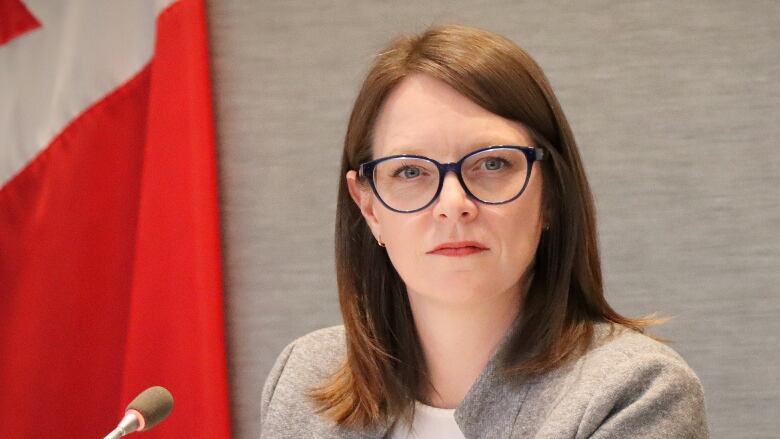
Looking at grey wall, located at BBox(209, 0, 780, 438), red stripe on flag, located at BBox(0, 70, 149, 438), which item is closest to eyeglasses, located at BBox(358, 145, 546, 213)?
grey wall, located at BBox(209, 0, 780, 438)

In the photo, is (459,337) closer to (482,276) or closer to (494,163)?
(482,276)

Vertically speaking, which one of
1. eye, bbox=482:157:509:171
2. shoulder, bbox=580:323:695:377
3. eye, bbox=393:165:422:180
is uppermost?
eye, bbox=393:165:422:180

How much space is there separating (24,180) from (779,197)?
5.62ft

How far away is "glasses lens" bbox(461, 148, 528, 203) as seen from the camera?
139 cm

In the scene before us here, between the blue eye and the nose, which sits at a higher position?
the blue eye

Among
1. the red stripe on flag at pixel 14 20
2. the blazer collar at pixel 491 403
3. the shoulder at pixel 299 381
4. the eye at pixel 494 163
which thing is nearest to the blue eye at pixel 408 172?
the eye at pixel 494 163

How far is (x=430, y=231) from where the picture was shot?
140 cm

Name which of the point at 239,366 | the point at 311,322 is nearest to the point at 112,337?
the point at 239,366

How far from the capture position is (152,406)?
4.30ft

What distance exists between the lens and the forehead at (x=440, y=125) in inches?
54.8

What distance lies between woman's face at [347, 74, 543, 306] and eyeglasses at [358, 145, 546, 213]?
1 centimetres

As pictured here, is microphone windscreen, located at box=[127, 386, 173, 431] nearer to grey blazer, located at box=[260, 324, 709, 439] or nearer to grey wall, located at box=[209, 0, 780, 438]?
grey blazer, located at box=[260, 324, 709, 439]

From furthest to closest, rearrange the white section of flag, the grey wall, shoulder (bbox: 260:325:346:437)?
the white section of flag < the grey wall < shoulder (bbox: 260:325:346:437)

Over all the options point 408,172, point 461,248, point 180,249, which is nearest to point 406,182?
point 408,172
